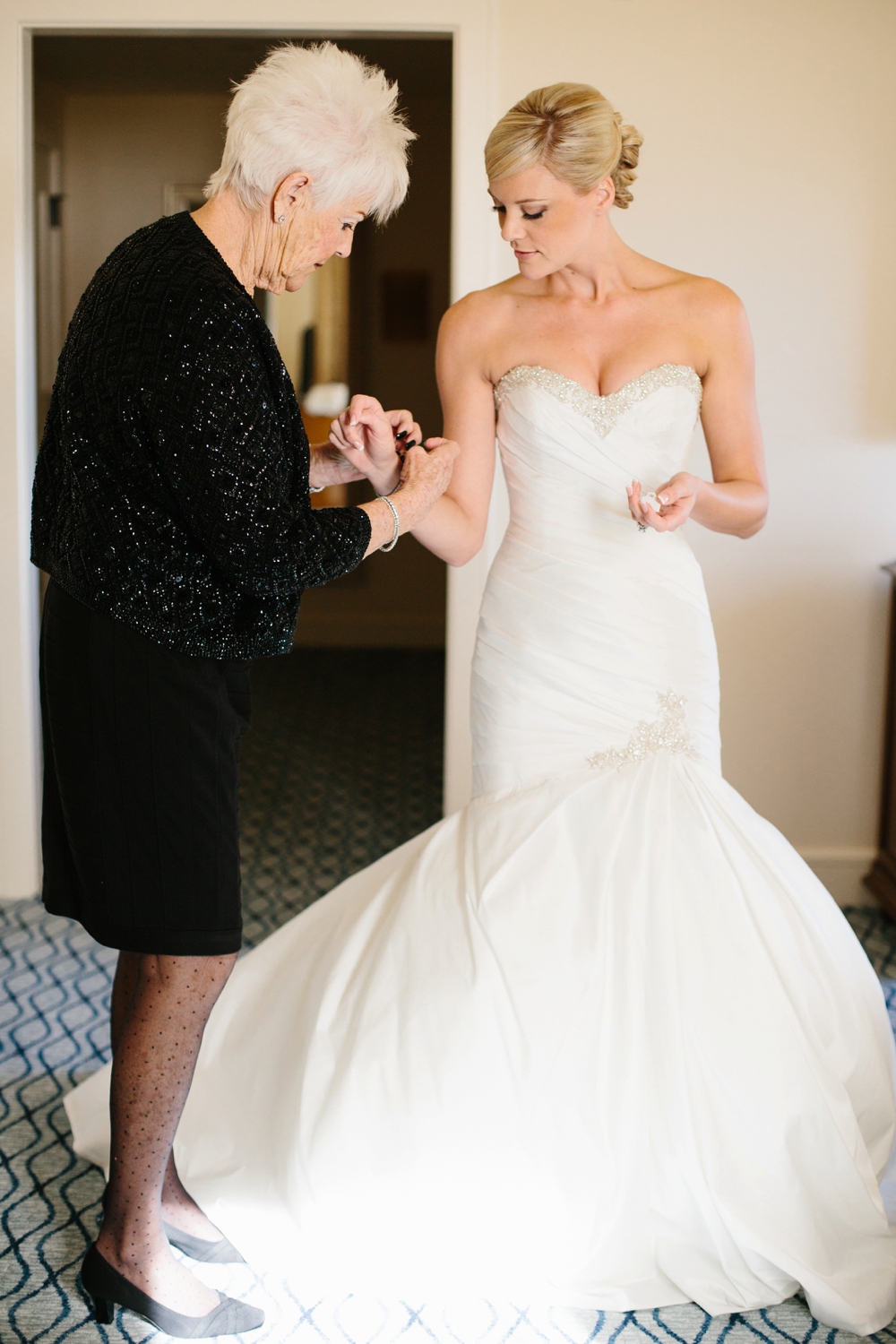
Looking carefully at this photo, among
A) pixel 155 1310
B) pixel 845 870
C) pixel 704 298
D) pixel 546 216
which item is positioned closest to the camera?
pixel 155 1310

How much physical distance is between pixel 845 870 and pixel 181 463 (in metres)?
2.75

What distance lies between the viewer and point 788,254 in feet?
10.7

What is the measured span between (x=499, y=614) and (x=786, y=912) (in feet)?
2.26

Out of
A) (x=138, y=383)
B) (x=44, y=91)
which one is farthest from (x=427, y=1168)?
(x=44, y=91)

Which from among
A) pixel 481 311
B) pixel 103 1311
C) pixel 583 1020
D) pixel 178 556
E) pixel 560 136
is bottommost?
pixel 103 1311

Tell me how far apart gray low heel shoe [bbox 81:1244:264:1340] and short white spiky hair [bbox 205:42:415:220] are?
1.53 m

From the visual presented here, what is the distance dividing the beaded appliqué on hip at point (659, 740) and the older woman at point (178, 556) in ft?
1.73

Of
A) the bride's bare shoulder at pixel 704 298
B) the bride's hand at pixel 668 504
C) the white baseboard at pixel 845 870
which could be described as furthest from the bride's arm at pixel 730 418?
the white baseboard at pixel 845 870

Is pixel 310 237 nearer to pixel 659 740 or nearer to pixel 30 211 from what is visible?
pixel 659 740

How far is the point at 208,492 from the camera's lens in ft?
4.58

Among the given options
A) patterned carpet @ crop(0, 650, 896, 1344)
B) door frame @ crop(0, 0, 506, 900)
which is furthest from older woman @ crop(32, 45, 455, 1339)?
door frame @ crop(0, 0, 506, 900)

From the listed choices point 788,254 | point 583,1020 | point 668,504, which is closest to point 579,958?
point 583,1020

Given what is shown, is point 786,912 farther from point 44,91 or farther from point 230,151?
point 44,91

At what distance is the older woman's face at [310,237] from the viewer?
157 centimetres
